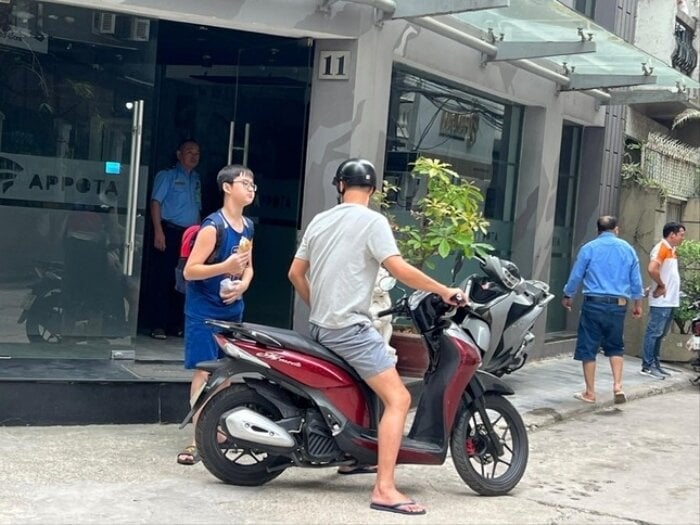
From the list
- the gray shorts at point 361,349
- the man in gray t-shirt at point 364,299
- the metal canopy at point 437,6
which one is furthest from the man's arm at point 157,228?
the gray shorts at point 361,349

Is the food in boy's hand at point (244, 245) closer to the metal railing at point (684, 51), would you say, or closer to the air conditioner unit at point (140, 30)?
the air conditioner unit at point (140, 30)

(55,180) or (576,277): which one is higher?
(55,180)

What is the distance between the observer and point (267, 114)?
9008 mm

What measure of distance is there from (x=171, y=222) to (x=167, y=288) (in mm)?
641

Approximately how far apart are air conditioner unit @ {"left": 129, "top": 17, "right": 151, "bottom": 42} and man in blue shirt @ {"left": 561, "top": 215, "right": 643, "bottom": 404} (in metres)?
4.36

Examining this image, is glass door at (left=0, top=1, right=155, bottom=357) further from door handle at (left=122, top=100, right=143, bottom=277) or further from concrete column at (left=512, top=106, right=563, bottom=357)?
concrete column at (left=512, top=106, right=563, bottom=357)

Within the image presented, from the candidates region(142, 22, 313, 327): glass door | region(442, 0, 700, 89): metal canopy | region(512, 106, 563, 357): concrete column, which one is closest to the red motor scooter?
region(142, 22, 313, 327): glass door

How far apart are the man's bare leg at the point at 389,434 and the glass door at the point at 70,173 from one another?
→ 10.0ft

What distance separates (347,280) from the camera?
5.17m

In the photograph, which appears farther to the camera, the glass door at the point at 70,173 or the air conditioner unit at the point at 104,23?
the air conditioner unit at the point at 104,23

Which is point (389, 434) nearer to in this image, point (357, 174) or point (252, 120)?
point (357, 174)

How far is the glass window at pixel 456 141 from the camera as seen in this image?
9039mm

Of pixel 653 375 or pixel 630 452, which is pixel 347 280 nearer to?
pixel 630 452

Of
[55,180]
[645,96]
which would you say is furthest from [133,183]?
[645,96]
